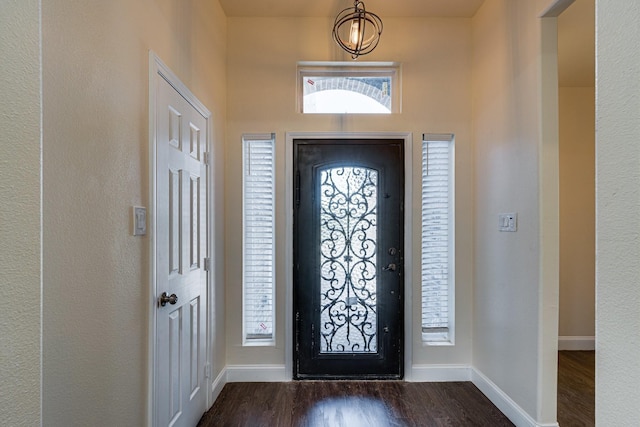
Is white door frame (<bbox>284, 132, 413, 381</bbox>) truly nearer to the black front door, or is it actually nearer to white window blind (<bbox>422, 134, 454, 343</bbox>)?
the black front door

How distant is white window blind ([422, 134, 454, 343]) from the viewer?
2.78 meters

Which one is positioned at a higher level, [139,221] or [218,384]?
[139,221]

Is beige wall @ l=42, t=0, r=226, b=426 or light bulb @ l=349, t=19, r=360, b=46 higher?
light bulb @ l=349, t=19, r=360, b=46

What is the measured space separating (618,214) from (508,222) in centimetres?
170

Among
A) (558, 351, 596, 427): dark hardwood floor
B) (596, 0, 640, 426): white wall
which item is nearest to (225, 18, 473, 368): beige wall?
(558, 351, 596, 427): dark hardwood floor

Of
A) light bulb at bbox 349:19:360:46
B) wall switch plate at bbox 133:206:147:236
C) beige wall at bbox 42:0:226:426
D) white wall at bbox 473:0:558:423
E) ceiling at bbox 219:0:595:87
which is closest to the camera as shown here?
beige wall at bbox 42:0:226:426

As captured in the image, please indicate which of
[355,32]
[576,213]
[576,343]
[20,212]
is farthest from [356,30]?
[576,343]

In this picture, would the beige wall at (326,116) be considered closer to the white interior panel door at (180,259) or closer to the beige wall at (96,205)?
the white interior panel door at (180,259)

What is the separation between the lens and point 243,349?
2.69 metres

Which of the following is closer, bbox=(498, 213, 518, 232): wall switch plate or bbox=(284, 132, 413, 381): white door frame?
bbox=(498, 213, 518, 232): wall switch plate

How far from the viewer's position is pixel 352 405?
230 cm

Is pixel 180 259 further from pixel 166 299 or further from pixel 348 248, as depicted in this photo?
pixel 348 248

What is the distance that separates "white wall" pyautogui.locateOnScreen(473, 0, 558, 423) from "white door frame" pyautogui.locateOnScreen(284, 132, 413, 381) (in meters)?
0.55

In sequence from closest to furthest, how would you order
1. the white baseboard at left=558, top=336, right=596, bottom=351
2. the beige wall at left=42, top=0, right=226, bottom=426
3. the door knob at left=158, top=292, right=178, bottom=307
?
1. the beige wall at left=42, top=0, right=226, bottom=426
2. the door knob at left=158, top=292, right=178, bottom=307
3. the white baseboard at left=558, top=336, right=596, bottom=351
